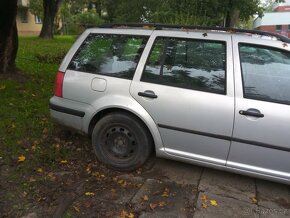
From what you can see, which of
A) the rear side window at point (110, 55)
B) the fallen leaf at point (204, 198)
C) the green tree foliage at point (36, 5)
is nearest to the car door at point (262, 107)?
the fallen leaf at point (204, 198)

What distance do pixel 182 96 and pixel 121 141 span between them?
976 millimetres

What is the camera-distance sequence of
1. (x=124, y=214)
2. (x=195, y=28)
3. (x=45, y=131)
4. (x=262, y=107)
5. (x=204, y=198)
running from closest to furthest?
(x=124, y=214), (x=262, y=107), (x=204, y=198), (x=195, y=28), (x=45, y=131)

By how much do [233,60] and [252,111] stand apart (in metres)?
0.58

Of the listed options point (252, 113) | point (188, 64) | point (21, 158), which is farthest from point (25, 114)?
point (252, 113)

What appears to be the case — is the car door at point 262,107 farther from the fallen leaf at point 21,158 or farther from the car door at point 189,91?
the fallen leaf at point 21,158

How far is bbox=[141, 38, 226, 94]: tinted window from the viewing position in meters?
4.01

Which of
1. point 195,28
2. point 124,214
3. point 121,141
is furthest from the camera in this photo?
point 121,141

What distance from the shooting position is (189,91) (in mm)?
4027

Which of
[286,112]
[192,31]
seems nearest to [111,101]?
[192,31]

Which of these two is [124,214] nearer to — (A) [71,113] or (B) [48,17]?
(A) [71,113]

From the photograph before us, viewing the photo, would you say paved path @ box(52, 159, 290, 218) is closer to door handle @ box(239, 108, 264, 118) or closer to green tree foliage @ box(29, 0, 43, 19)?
door handle @ box(239, 108, 264, 118)

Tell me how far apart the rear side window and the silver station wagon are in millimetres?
12

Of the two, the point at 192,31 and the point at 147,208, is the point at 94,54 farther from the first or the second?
the point at 147,208

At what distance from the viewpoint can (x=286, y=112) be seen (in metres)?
3.66
